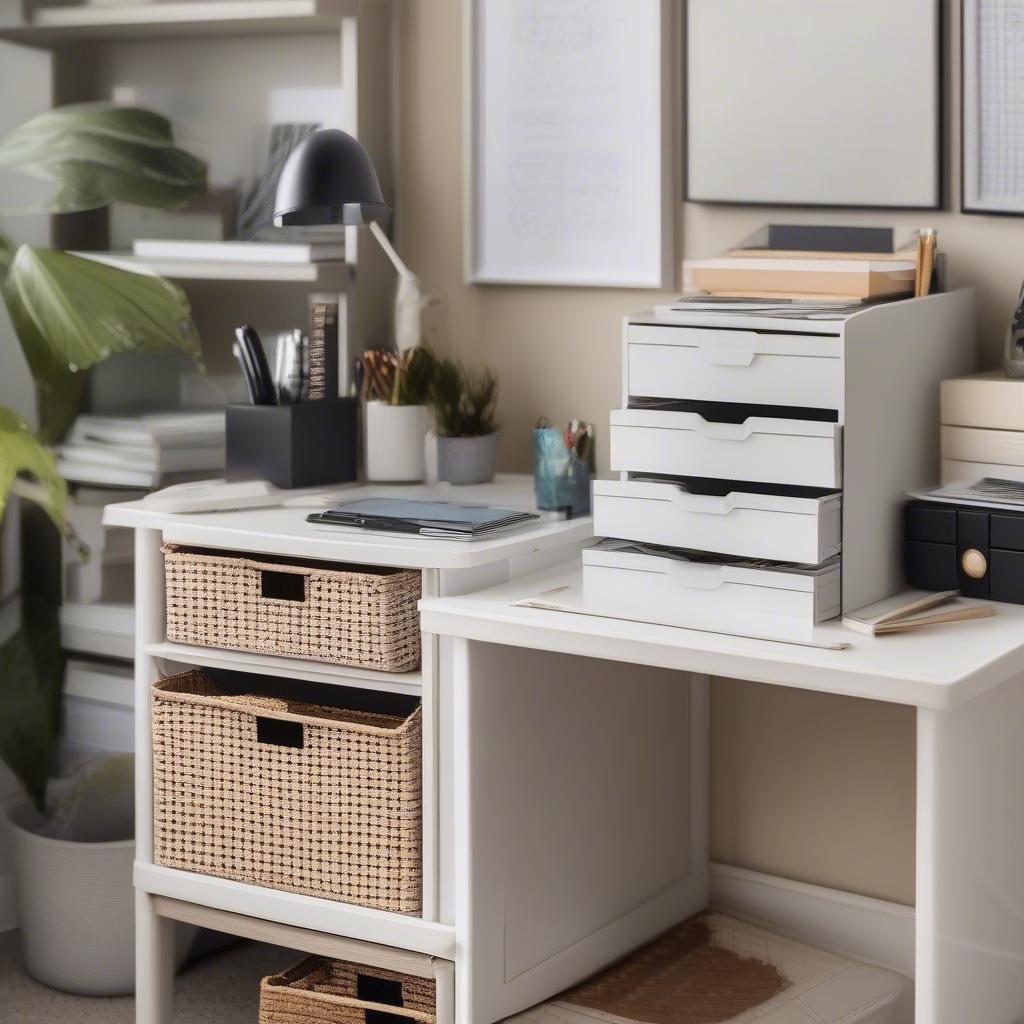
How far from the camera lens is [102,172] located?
2.52 m

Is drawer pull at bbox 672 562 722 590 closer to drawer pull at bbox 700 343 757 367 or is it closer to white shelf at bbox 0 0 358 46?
drawer pull at bbox 700 343 757 367

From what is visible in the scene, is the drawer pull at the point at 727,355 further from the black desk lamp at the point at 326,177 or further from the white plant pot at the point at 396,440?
the white plant pot at the point at 396,440

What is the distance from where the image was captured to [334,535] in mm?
2037

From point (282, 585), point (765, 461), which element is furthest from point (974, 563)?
point (282, 585)

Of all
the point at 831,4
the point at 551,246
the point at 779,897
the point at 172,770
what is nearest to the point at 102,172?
the point at 551,246

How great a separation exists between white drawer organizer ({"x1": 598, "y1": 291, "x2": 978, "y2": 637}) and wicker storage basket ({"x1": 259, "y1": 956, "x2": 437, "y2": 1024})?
0.61 m

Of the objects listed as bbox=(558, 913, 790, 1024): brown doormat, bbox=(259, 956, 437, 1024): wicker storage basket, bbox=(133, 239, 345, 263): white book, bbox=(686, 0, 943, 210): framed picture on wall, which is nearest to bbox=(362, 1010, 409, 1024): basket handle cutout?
bbox=(259, 956, 437, 1024): wicker storage basket

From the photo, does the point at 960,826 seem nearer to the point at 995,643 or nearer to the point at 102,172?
the point at 995,643

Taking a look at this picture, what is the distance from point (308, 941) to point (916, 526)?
3.12 ft

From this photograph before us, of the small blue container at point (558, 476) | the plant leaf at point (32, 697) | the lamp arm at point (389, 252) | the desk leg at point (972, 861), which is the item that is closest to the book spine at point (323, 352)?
the lamp arm at point (389, 252)

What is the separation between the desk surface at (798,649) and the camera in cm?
158

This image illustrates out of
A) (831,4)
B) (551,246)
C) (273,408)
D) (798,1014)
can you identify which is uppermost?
(831,4)

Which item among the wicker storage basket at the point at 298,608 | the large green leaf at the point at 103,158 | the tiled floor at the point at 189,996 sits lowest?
the tiled floor at the point at 189,996

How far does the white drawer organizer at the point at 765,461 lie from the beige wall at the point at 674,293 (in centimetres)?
36
